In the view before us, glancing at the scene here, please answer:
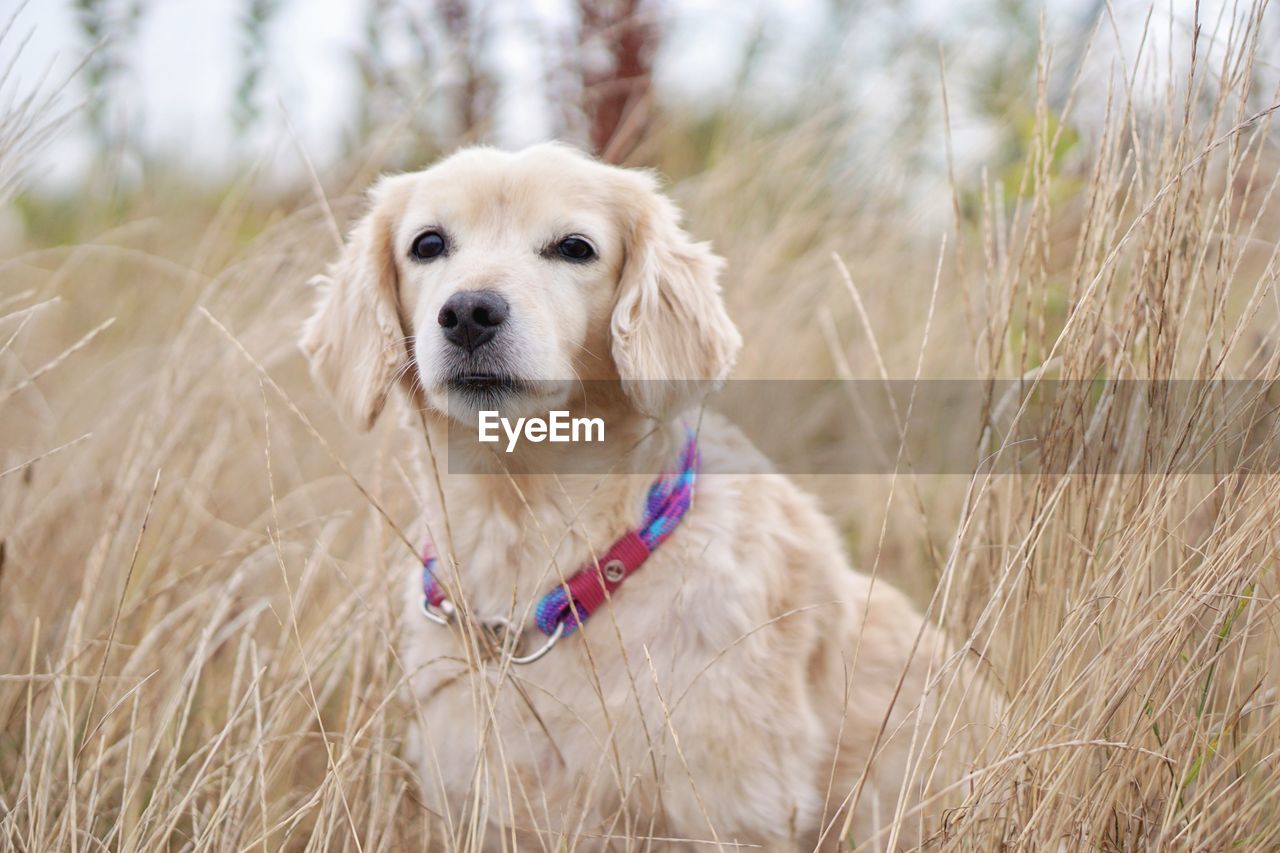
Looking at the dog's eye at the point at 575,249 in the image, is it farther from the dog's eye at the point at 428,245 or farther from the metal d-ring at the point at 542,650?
the metal d-ring at the point at 542,650

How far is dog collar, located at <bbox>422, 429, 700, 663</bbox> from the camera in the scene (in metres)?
1.69

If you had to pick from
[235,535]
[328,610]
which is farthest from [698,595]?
[235,535]

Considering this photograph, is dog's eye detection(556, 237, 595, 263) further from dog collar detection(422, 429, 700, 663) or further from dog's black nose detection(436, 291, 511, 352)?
dog collar detection(422, 429, 700, 663)

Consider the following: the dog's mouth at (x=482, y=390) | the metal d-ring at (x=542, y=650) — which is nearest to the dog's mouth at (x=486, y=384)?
the dog's mouth at (x=482, y=390)

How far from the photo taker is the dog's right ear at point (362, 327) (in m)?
1.87

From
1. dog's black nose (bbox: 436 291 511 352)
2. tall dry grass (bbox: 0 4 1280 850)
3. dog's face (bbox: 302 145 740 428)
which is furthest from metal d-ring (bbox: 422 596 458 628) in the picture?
dog's black nose (bbox: 436 291 511 352)

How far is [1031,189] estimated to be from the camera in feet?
8.48

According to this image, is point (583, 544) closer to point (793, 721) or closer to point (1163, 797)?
point (793, 721)

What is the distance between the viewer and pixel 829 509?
341 centimetres

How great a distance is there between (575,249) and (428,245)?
0.94 feet

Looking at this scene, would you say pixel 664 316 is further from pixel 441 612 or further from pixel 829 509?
pixel 829 509

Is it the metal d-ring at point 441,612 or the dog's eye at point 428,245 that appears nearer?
the metal d-ring at point 441,612

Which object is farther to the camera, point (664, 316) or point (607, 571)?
point (664, 316)

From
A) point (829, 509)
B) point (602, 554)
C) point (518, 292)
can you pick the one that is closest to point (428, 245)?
point (518, 292)
